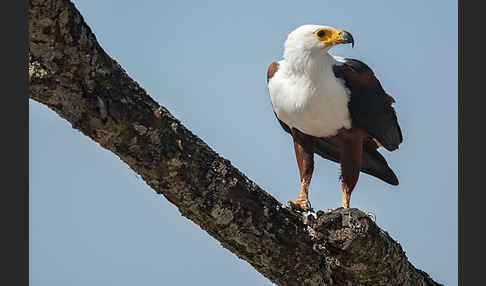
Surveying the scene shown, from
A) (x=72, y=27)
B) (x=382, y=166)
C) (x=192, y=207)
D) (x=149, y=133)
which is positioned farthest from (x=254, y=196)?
(x=382, y=166)

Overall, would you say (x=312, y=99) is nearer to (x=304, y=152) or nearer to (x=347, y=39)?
(x=347, y=39)

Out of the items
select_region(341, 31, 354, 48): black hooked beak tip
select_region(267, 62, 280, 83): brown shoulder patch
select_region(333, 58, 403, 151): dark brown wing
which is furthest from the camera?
select_region(267, 62, 280, 83): brown shoulder patch

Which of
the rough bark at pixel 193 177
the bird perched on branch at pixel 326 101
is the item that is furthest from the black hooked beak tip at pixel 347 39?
the rough bark at pixel 193 177

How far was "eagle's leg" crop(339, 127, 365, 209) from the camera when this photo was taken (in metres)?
6.19

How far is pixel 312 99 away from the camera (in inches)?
230

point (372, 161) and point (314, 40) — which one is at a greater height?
point (314, 40)

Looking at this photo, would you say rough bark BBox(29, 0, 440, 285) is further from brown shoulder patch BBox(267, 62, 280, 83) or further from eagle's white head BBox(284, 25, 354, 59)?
brown shoulder patch BBox(267, 62, 280, 83)

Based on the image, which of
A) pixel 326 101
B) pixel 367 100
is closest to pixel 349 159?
pixel 367 100

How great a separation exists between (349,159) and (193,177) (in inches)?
101

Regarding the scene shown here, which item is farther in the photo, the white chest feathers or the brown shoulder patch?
the brown shoulder patch

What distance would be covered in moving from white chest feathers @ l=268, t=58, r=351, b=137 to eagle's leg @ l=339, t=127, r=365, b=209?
18 cm

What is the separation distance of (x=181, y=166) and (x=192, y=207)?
0.90 feet

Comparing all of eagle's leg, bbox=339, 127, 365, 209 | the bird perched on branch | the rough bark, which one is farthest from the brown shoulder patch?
the rough bark

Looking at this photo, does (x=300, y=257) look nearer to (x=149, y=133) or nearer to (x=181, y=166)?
(x=181, y=166)
